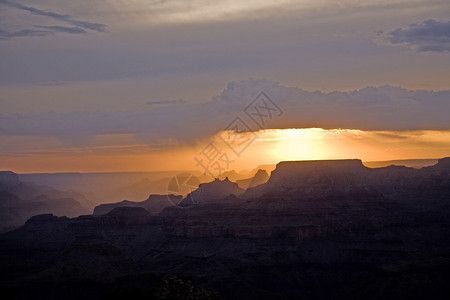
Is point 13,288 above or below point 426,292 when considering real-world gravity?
above

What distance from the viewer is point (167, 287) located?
331 ft

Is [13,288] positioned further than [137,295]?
Yes

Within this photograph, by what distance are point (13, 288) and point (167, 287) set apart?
105 metres

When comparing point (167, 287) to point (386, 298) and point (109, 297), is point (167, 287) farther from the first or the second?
point (386, 298)

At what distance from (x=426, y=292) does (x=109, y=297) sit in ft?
382

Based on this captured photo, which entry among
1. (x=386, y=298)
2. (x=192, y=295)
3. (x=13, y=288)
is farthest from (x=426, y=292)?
(x=192, y=295)

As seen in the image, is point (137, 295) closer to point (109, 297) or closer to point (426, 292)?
point (109, 297)

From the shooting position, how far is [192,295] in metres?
99.9

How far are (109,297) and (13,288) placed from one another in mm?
100503

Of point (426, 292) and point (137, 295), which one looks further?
point (426, 292)

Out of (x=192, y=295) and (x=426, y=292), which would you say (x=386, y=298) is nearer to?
(x=426, y=292)

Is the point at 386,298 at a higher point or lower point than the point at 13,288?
lower

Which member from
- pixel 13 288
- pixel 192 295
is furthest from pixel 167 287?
pixel 13 288

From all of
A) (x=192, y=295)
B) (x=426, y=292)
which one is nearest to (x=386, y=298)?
(x=426, y=292)
